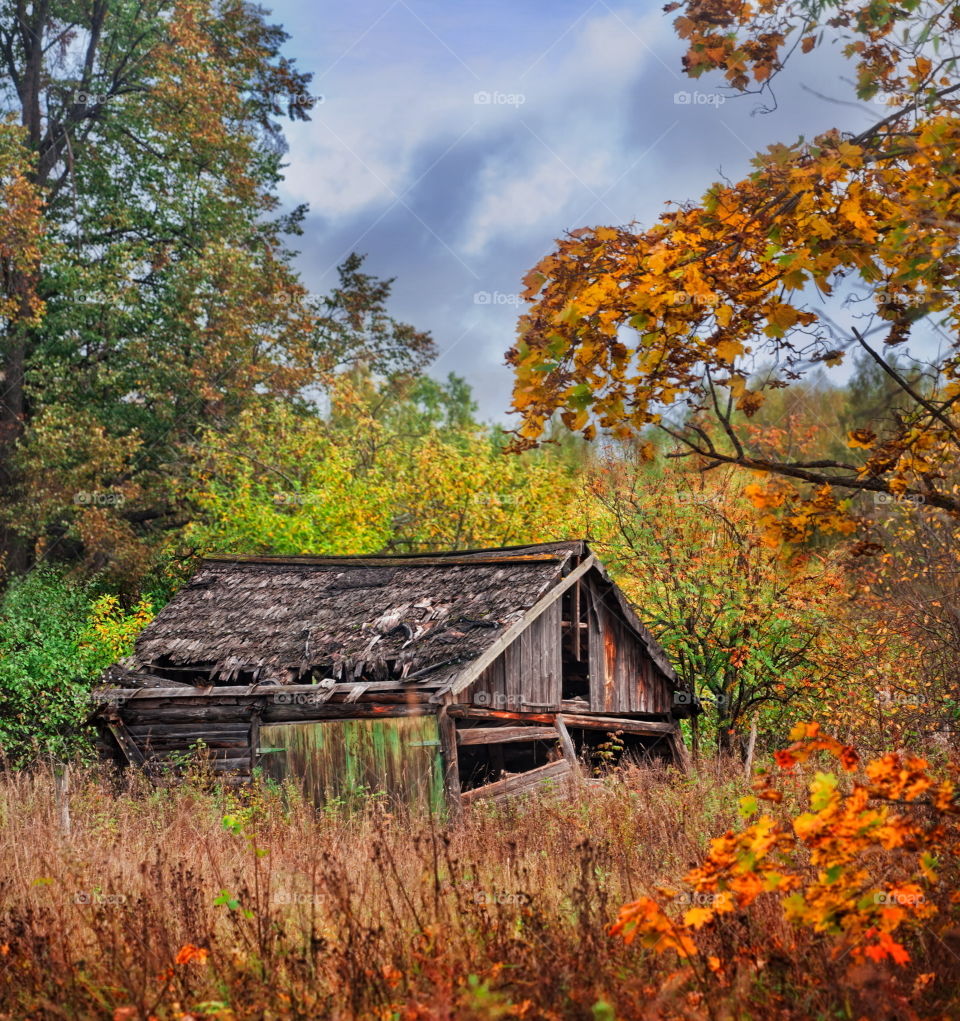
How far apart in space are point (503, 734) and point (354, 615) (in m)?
3.01

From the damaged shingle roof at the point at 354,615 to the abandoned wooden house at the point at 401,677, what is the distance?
33 mm

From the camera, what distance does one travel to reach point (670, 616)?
1898cm

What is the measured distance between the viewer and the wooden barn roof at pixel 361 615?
14.9 metres

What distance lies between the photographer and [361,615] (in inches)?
648

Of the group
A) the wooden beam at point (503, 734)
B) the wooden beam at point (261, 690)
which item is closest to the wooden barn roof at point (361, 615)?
the wooden beam at point (261, 690)

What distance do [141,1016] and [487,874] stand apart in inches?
114

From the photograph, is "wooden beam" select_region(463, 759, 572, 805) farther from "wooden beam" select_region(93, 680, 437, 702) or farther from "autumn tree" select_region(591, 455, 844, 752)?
"autumn tree" select_region(591, 455, 844, 752)

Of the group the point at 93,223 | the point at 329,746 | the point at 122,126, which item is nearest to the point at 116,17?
the point at 122,126

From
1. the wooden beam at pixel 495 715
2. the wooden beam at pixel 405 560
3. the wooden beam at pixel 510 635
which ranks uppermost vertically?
the wooden beam at pixel 405 560

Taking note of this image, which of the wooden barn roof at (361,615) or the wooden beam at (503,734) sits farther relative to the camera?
the wooden barn roof at (361,615)

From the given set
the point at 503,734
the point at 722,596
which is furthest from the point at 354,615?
the point at 722,596

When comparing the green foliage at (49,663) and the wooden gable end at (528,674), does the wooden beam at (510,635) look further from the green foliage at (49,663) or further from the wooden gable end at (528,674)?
the green foliage at (49,663)

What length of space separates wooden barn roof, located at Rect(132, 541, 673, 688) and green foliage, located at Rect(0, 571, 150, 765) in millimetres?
4217

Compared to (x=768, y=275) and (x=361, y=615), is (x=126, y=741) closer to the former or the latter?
(x=361, y=615)
